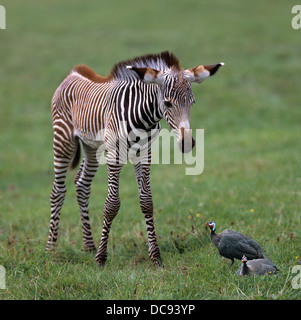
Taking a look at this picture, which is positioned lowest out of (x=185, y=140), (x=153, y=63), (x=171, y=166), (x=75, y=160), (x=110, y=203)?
(x=110, y=203)

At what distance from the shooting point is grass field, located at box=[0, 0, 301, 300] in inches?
219

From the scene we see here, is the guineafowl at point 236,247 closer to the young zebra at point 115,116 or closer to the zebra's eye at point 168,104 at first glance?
the young zebra at point 115,116

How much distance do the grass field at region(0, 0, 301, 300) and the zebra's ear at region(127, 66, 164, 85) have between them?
2196 millimetres

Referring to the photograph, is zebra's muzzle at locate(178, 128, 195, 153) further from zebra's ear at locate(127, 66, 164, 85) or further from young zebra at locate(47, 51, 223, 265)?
zebra's ear at locate(127, 66, 164, 85)

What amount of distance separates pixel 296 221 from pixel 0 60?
19.2m

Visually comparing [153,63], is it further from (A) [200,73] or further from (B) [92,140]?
(B) [92,140]

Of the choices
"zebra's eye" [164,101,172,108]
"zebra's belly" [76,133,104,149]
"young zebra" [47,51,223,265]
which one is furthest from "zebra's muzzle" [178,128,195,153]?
"zebra's belly" [76,133,104,149]

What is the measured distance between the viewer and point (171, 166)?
13.5 metres

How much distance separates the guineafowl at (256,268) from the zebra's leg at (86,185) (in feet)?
9.49

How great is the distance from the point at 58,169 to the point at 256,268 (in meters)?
3.61

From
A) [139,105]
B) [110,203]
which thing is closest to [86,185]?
[110,203]

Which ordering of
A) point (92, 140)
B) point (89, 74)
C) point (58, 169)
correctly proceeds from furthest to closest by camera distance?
point (89, 74) < point (58, 169) < point (92, 140)

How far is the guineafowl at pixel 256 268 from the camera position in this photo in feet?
17.0

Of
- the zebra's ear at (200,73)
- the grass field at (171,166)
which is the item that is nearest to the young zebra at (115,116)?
the zebra's ear at (200,73)
